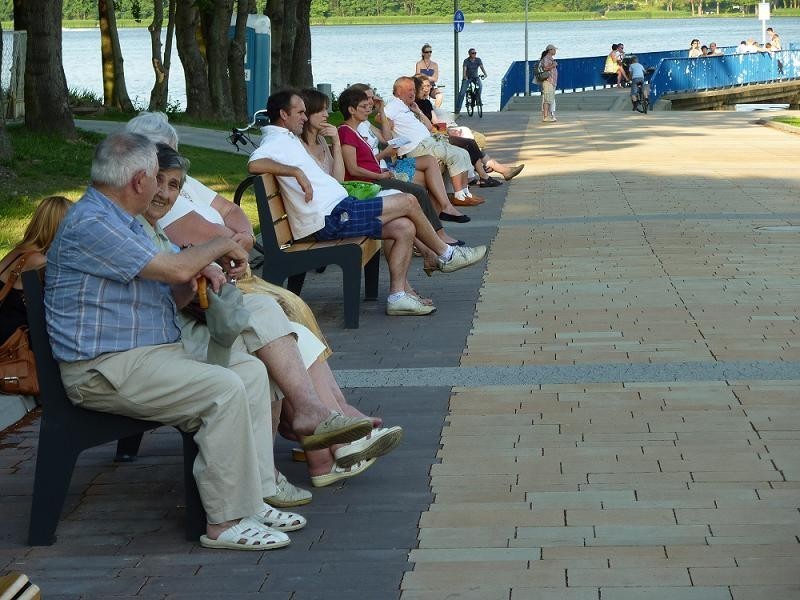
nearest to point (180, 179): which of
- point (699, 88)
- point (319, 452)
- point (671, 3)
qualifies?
point (319, 452)

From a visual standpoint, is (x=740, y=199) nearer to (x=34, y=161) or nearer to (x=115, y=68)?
(x=34, y=161)

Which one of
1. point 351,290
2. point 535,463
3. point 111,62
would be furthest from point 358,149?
point 111,62

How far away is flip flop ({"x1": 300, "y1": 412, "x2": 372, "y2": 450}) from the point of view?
5289mm

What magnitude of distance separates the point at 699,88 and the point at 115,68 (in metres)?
→ 22.6

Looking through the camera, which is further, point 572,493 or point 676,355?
point 676,355

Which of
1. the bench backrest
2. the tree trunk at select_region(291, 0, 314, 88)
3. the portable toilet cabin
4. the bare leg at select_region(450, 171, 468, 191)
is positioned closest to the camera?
the bench backrest

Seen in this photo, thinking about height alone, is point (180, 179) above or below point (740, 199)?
above

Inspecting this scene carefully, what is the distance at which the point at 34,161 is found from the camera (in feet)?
49.1

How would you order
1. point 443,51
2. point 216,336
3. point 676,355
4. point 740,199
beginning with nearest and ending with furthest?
point 216,336, point 676,355, point 740,199, point 443,51

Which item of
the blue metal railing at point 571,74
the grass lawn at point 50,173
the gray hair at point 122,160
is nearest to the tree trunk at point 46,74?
the grass lawn at point 50,173

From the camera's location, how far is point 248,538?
476 centimetres

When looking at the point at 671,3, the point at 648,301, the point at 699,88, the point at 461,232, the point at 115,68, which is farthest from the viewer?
the point at 671,3

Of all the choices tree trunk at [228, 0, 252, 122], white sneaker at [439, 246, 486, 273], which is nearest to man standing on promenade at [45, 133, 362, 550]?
white sneaker at [439, 246, 486, 273]

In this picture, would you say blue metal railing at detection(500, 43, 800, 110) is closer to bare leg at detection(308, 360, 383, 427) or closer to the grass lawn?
the grass lawn
